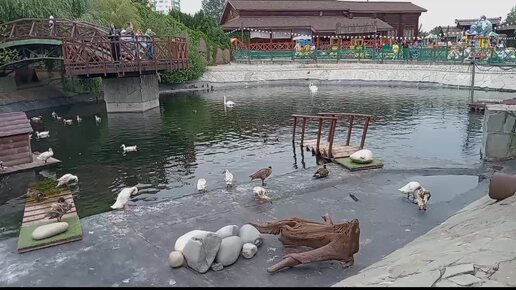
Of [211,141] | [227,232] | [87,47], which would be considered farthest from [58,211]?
[87,47]

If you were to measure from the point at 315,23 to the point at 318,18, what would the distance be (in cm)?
351

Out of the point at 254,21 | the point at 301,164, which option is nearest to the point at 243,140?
the point at 301,164

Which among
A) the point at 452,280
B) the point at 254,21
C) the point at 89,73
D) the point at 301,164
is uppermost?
the point at 254,21

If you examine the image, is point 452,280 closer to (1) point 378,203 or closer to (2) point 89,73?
(1) point 378,203

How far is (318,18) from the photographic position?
2805 inches

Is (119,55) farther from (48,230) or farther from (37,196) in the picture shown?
(48,230)

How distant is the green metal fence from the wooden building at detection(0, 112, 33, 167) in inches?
1521

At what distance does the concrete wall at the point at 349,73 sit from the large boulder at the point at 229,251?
1544 inches

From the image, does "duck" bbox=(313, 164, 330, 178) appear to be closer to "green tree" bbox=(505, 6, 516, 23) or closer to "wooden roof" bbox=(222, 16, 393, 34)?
"wooden roof" bbox=(222, 16, 393, 34)

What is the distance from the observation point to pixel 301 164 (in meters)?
19.1

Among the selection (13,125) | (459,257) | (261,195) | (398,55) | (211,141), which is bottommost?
(211,141)

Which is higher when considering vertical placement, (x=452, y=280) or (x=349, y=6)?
(x=349, y=6)

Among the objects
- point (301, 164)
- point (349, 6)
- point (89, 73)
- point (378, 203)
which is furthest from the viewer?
point (349, 6)

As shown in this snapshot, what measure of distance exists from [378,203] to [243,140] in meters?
12.2
